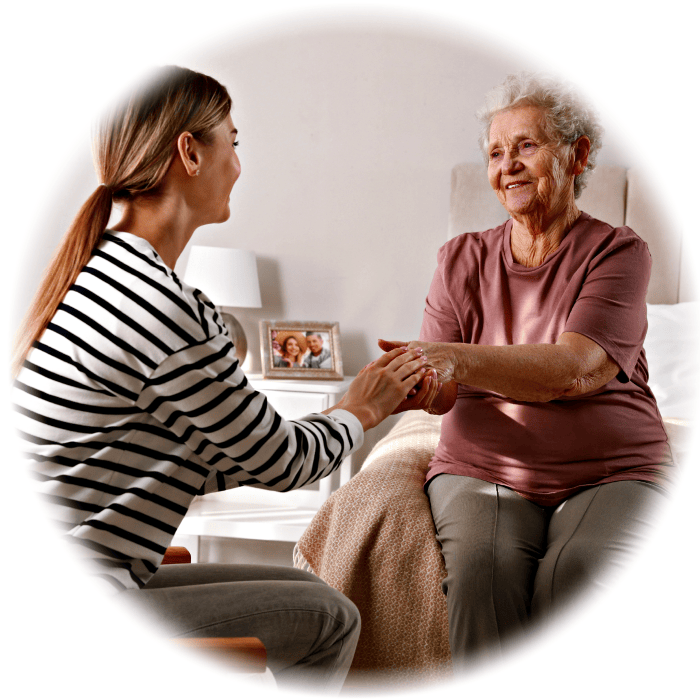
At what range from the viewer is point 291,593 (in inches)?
39.0

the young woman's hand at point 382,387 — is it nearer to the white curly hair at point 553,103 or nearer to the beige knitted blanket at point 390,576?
the beige knitted blanket at point 390,576

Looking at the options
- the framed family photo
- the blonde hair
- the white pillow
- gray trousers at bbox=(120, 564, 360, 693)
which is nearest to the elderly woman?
gray trousers at bbox=(120, 564, 360, 693)

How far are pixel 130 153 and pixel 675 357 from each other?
1.94 meters

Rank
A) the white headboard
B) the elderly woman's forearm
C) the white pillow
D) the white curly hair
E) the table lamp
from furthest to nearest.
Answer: the table lamp, the white headboard, the white pillow, the white curly hair, the elderly woman's forearm

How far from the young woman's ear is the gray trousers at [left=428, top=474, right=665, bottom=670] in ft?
2.53

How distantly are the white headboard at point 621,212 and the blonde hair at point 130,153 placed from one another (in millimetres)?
1885

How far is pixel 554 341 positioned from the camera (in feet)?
4.66

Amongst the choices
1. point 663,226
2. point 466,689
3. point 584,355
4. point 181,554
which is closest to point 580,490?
point 584,355

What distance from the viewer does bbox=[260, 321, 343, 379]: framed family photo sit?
283 centimetres

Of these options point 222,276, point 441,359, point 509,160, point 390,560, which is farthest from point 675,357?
point 222,276

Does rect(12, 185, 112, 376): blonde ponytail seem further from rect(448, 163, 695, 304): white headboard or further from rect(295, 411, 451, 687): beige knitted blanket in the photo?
rect(448, 163, 695, 304): white headboard

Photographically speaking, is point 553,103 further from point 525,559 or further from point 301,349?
point 301,349

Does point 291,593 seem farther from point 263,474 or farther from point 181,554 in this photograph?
point 181,554

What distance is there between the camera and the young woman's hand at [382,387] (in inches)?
47.1
